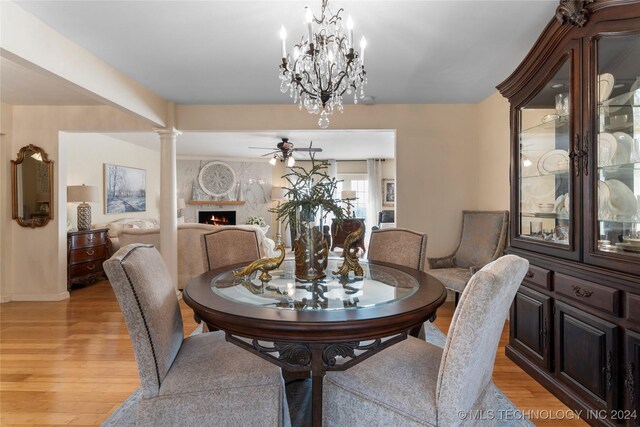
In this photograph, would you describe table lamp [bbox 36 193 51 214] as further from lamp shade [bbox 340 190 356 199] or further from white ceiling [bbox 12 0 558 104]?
lamp shade [bbox 340 190 356 199]

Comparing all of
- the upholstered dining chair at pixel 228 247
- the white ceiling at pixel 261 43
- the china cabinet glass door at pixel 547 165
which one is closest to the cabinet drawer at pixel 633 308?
the china cabinet glass door at pixel 547 165

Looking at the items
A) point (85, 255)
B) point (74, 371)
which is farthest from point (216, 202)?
point (74, 371)

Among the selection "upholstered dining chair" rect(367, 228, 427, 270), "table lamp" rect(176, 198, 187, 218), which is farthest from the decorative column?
"table lamp" rect(176, 198, 187, 218)

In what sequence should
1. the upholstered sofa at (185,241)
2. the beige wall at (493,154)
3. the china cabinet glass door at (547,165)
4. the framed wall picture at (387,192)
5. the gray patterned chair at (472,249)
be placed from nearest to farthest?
the china cabinet glass door at (547,165) < the gray patterned chair at (472,249) < the beige wall at (493,154) < the upholstered sofa at (185,241) < the framed wall picture at (387,192)

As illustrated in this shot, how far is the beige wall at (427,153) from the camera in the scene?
4.06 metres

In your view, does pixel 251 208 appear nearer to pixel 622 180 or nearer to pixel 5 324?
pixel 5 324

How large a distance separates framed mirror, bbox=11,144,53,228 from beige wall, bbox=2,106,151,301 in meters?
0.07

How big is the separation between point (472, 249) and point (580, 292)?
6.27ft

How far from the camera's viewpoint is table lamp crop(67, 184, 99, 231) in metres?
4.74

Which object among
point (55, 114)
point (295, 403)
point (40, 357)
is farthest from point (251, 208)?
point (295, 403)

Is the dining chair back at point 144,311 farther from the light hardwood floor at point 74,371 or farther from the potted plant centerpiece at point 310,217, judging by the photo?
the light hardwood floor at point 74,371

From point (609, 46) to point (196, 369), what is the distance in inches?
96.7

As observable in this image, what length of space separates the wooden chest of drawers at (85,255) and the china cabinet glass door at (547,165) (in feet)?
17.0

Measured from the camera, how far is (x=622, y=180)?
1.71 metres
